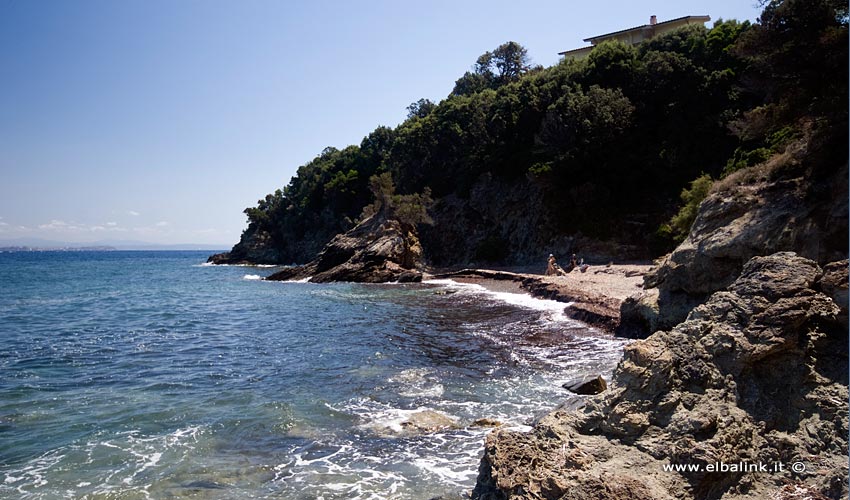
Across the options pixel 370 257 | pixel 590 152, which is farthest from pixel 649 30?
pixel 370 257

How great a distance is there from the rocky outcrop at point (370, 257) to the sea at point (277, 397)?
54.7ft

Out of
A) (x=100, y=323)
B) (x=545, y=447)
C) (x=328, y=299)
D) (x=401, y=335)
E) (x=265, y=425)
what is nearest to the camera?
(x=545, y=447)

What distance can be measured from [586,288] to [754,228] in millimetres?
11189

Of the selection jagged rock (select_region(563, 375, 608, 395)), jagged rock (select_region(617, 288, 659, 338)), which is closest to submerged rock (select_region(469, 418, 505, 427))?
jagged rock (select_region(563, 375, 608, 395))

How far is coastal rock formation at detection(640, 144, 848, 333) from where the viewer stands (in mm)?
10727

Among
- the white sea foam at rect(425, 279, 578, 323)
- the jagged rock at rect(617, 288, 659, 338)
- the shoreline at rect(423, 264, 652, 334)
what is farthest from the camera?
the white sea foam at rect(425, 279, 578, 323)

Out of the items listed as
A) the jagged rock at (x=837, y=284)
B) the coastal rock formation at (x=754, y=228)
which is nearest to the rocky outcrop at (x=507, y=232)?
the coastal rock formation at (x=754, y=228)

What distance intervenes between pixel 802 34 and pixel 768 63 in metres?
0.94

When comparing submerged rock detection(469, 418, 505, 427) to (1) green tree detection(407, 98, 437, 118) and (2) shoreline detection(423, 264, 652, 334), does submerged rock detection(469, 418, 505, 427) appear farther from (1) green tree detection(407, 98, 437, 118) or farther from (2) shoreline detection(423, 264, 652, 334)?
(1) green tree detection(407, 98, 437, 118)

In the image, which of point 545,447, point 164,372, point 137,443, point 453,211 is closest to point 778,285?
point 545,447

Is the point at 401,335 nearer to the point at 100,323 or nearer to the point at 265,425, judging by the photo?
the point at 265,425

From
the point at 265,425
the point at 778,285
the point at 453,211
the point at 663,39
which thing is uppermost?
the point at 663,39

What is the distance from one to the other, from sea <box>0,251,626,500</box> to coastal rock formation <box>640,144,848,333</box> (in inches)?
83.1

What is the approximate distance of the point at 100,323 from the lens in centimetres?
2208
